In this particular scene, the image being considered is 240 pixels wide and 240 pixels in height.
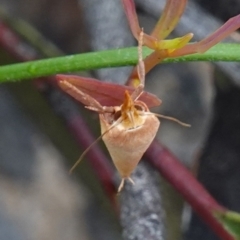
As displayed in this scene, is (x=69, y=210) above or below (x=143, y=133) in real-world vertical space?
below

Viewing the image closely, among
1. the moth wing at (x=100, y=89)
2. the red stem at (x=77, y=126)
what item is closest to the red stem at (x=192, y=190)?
the red stem at (x=77, y=126)

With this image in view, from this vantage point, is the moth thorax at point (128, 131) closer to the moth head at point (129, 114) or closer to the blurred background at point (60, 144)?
the moth head at point (129, 114)

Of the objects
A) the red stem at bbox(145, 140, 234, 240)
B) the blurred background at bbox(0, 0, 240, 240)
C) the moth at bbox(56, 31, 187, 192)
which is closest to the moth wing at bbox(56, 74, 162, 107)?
the moth at bbox(56, 31, 187, 192)

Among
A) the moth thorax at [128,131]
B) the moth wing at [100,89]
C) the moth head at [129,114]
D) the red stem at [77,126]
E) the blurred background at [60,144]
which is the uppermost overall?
the moth wing at [100,89]

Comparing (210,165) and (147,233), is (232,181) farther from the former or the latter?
(147,233)

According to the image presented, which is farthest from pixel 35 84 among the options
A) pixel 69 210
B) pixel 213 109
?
pixel 69 210

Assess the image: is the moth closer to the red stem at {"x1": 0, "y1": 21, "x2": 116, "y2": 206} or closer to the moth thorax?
the moth thorax
